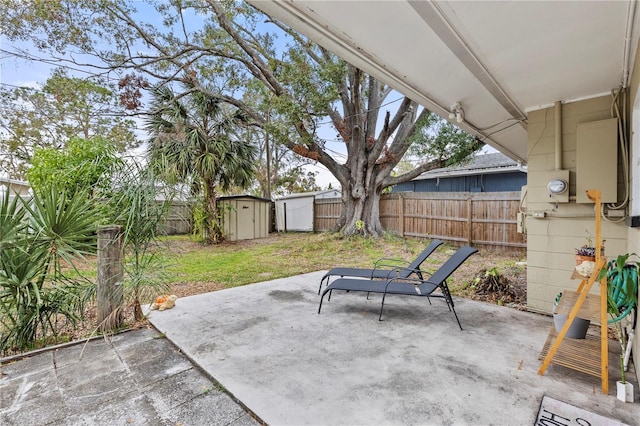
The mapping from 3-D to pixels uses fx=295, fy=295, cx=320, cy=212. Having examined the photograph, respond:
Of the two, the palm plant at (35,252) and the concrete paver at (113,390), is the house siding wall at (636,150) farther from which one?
the palm plant at (35,252)

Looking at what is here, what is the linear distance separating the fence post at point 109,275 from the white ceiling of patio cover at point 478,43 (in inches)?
103

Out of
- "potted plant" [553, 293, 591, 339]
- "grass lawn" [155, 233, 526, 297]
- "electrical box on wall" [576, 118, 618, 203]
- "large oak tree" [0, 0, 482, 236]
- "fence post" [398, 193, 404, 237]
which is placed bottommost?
"grass lawn" [155, 233, 526, 297]

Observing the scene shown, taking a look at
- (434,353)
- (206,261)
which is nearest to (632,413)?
(434,353)

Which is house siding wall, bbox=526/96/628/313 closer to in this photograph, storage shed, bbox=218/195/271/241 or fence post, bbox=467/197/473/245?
fence post, bbox=467/197/473/245

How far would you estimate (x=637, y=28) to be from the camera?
81.2 inches

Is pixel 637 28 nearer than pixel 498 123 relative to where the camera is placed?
Yes

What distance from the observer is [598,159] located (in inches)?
124

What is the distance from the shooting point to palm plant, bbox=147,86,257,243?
8.98 m

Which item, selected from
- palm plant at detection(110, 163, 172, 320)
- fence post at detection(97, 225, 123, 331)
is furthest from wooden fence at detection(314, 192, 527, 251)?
fence post at detection(97, 225, 123, 331)

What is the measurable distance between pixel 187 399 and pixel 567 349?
2987 millimetres

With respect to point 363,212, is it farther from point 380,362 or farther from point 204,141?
point 380,362

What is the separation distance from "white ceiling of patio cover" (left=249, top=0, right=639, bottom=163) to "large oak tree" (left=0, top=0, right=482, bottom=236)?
207 inches

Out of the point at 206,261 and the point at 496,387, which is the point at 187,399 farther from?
the point at 206,261

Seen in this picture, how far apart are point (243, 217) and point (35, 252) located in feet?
31.4
